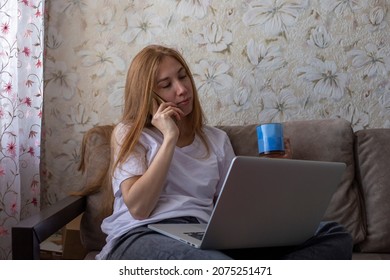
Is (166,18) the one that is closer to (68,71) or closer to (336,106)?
(68,71)

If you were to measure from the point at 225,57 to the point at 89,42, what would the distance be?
0.54 m

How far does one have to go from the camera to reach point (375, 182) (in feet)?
5.23

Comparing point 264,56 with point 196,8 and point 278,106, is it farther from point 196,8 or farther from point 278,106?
Answer: point 196,8

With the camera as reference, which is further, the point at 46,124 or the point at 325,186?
the point at 46,124

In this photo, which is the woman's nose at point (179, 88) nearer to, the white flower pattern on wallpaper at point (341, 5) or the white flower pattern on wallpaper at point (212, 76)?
the white flower pattern on wallpaper at point (212, 76)

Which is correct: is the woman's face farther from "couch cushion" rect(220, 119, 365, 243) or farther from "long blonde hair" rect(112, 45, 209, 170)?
"couch cushion" rect(220, 119, 365, 243)

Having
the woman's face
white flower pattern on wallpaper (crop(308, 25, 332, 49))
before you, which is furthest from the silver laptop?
white flower pattern on wallpaper (crop(308, 25, 332, 49))

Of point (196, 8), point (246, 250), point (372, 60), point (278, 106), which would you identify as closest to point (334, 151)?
point (278, 106)

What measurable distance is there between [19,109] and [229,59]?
0.80m

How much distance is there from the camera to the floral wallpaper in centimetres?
189

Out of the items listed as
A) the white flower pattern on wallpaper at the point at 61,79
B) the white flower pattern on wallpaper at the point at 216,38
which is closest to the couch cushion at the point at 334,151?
the white flower pattern on wallpaper at the point at 216,38

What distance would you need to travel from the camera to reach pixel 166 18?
193cm

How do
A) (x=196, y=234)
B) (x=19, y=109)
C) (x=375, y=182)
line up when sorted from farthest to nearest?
1. (x=19, y=109)
2. (x=375, y=182)
3. (x=196, y=234)
